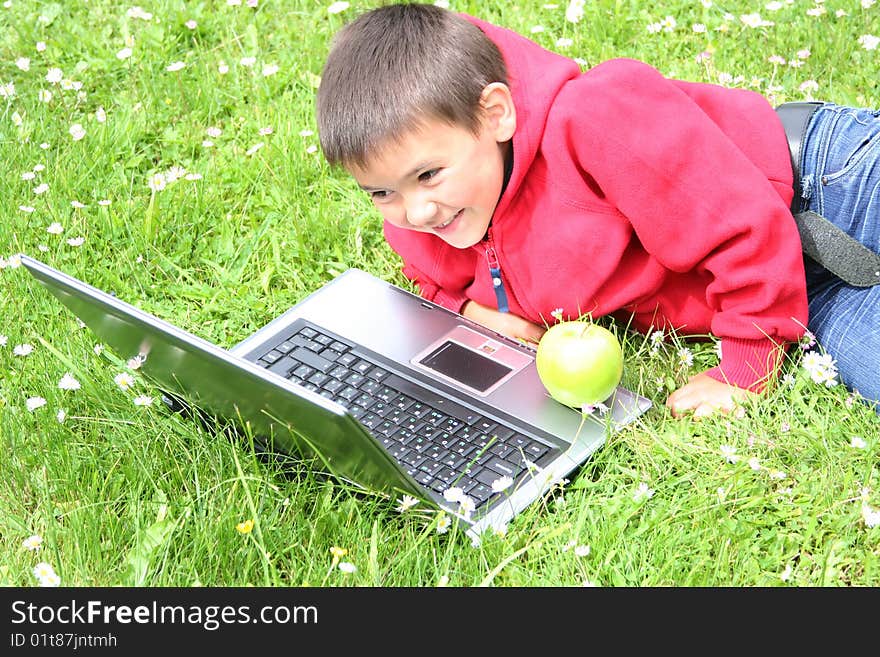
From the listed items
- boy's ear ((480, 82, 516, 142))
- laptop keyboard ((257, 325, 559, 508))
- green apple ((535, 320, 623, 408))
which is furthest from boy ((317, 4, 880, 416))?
laptop keyboard ((257, 325, 559, 508))

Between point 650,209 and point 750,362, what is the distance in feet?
1.52

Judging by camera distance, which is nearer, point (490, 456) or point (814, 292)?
point (490, 456)

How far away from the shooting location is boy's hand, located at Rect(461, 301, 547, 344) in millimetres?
3064

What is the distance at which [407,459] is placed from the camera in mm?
2523

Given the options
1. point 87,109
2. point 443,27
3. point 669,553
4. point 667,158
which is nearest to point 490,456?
point 669,553

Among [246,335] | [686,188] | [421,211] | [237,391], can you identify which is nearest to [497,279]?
[421,211]

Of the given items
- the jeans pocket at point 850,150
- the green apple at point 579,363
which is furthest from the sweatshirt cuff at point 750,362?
the jeans pocket at point 850,150

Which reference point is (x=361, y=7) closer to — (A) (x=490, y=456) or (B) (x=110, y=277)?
(B) (x=110, y=277)

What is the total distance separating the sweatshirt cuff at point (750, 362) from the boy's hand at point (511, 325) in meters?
0.52

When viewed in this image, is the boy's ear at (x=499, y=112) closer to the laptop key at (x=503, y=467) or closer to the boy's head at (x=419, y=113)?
the boy's head at (x=419, y=113)

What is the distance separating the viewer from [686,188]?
2584 mm

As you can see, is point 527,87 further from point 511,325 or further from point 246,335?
point 246,335
